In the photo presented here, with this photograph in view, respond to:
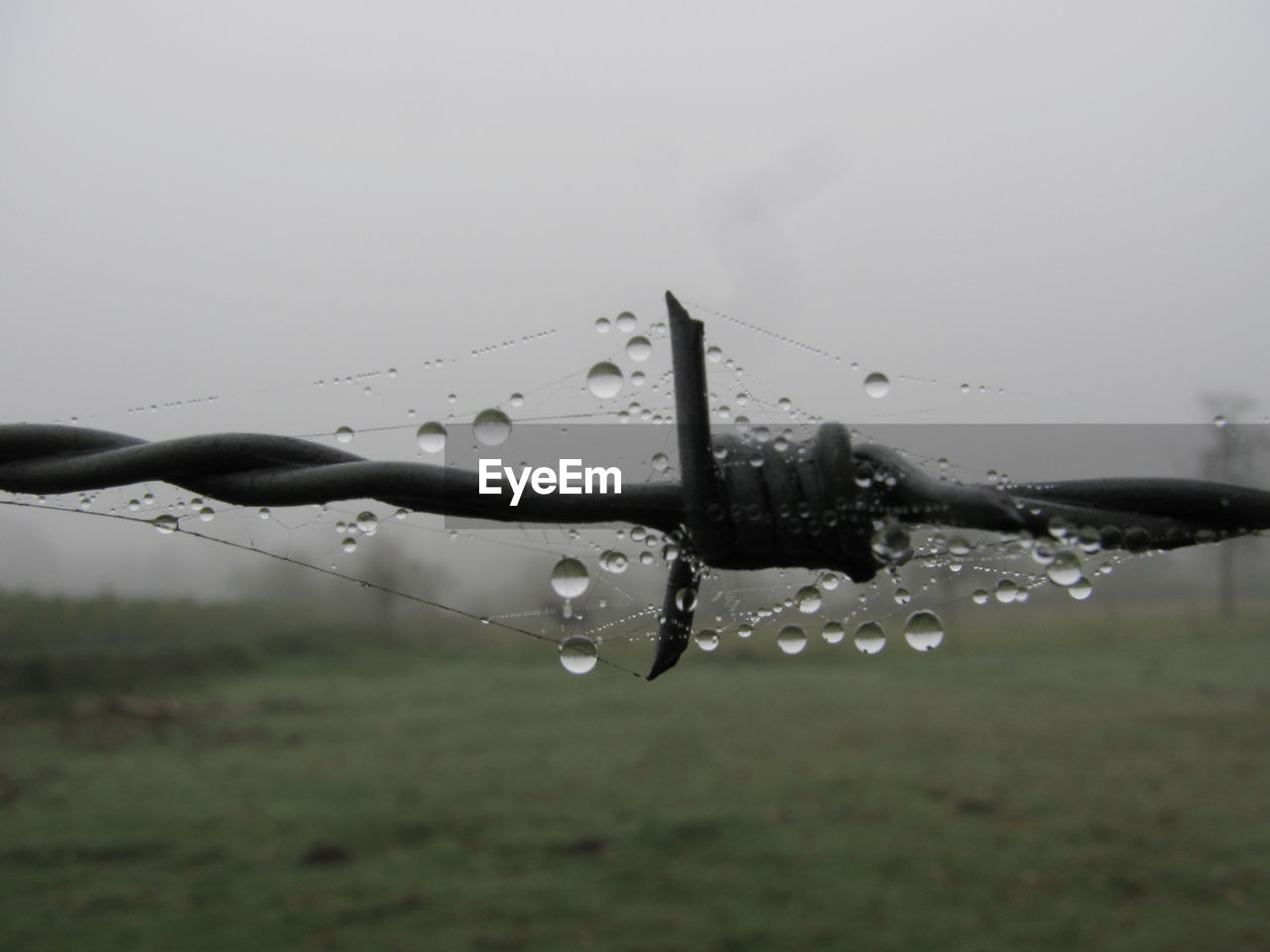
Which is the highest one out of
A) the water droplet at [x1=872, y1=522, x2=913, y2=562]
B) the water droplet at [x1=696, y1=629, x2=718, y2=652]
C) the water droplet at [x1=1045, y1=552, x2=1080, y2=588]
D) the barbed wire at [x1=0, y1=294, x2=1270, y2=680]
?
the barbed wire at [x1=0, y1=294, x2=1270, y2=680]

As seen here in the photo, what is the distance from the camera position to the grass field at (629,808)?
690 centimetres

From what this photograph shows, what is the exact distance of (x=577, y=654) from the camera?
920 mm

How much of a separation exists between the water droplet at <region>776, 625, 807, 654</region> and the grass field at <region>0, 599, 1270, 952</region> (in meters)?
6.32

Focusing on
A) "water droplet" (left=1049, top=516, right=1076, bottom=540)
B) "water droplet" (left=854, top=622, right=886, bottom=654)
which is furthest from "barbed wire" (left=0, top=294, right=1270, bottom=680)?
"water droplet" (left=854, top=622, right=886, bottom=654)

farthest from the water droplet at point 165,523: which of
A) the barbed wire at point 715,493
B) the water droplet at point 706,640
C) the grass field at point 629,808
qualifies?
the grass field at point 629,808

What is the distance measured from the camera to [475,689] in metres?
14.9

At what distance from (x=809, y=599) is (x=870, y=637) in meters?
0.08

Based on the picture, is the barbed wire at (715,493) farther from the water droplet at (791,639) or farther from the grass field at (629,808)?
the grass field at (629,808)

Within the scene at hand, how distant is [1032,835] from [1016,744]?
3.32 meters

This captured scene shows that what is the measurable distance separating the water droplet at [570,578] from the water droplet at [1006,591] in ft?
1.40

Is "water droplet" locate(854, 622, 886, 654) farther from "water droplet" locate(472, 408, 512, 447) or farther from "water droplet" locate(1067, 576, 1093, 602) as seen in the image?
"water droplet" locate(472, 408, 512, 447)

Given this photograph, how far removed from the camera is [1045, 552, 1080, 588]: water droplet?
2.71ft

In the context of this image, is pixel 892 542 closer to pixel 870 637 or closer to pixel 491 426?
pixel 870 637

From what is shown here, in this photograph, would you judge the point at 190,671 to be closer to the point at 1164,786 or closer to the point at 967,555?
the point at 1164,786
